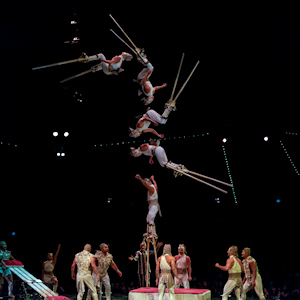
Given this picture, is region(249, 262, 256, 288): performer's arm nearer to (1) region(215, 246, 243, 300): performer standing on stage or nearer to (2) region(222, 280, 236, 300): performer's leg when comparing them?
(1) region(215, 246, 243, 300): performer standing on stage

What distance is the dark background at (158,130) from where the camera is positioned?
9.92m

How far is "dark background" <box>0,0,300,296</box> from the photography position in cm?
992

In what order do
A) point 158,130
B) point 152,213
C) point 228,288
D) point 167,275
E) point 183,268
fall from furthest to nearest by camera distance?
point 158,130, point 183,268, point 228,288, point 152,213, point 167,275

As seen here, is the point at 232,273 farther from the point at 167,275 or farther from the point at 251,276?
the point at 167,275

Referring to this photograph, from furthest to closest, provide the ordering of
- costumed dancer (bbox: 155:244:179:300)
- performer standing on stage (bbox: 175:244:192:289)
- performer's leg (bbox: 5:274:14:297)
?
performer's leg (bbox: 5:274:14:297) → performer standing on stage (bbox: 175:244:192:289) → costumed dancer (bbox: 155:244:179:300)

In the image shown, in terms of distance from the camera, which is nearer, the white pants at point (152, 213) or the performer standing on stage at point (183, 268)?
the white pants at point (152, 213)

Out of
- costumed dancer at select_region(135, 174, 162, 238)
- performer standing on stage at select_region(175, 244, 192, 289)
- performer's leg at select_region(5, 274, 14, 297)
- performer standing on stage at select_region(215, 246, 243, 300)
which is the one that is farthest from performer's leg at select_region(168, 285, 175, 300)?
performer's leg at select_region(5, 274, 14, 297)

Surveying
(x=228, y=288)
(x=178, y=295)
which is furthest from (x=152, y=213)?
(x=228, y=288)

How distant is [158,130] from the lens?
12.0 m

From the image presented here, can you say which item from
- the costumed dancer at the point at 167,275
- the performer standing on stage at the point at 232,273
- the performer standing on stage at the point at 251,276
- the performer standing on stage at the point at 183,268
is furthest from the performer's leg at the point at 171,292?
the performer standing on stage at the point at 251,276

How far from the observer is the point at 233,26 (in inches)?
386

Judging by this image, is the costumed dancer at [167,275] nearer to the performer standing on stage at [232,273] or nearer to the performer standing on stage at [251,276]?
the performer standing on stage at [232,273]


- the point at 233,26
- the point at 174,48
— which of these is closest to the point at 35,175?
the point at 174,48

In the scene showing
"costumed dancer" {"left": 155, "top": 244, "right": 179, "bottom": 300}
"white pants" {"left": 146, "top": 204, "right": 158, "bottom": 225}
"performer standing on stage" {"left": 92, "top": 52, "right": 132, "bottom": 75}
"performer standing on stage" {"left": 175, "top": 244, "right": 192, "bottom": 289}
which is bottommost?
"costumed dancer" {"left": 155, "top": 244, "right": 179, "bottom": 300}
